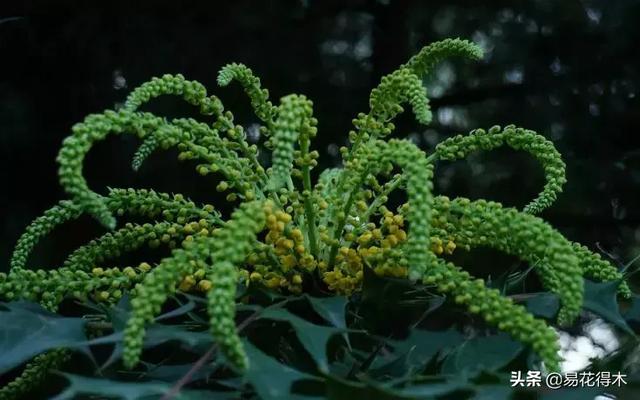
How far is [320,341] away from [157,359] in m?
0.27

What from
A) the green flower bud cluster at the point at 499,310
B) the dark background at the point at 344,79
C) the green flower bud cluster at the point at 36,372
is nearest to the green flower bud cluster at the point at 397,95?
the green flower bud cluster at the point at 499,310

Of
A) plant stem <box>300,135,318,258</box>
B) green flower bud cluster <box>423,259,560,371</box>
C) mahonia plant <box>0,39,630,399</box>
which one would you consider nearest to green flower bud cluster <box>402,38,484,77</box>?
mahonia plant <box>0,39,630,399</box>

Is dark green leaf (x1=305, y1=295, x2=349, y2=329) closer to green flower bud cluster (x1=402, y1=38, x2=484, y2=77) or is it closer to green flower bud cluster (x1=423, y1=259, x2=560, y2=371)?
green flower bud cluster (x1=423, y1=259, x2=560, y2=371)

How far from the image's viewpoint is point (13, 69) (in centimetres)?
203

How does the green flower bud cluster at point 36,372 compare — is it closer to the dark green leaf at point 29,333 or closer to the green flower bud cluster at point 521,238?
the dark green leaf at point 29,333

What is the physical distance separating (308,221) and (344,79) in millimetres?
1539

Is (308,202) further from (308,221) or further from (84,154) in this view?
(84,154)

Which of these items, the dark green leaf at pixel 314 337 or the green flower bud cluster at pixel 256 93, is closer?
the dark green leaf at pixel 314 337

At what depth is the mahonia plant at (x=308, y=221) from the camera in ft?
2.19

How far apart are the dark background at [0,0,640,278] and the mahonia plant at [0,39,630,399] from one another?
100cm

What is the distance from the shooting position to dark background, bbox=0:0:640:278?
2012mm

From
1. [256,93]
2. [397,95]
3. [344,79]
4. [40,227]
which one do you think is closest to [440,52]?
[397,95]

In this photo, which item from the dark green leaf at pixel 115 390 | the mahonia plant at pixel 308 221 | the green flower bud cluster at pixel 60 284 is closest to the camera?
the dark green leaf at pixel 115 390

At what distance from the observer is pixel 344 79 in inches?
92.3
